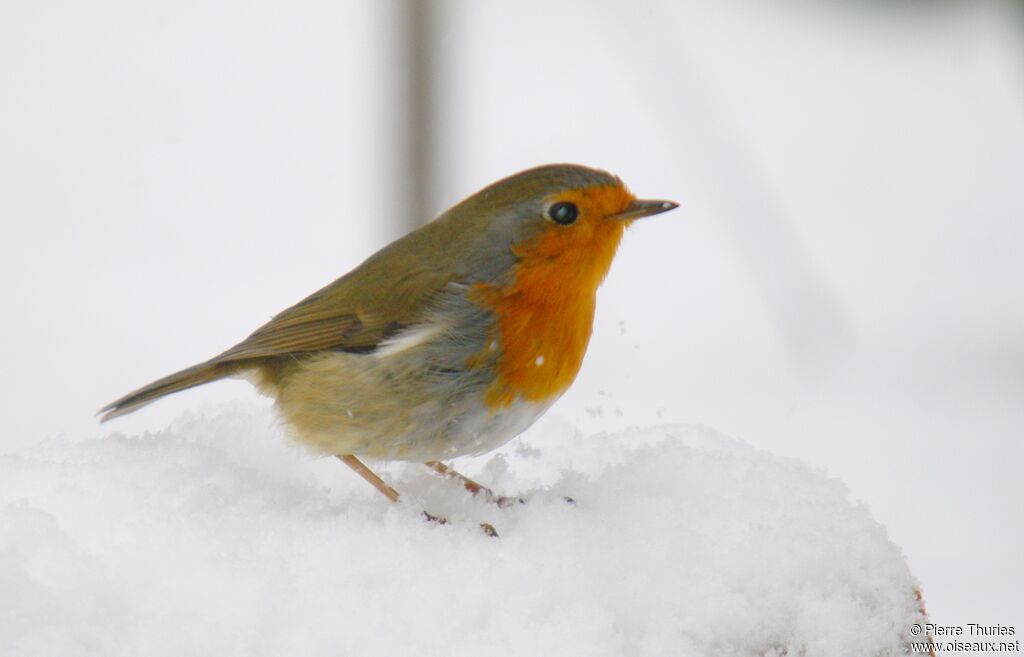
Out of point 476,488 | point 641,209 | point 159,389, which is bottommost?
point 476,488

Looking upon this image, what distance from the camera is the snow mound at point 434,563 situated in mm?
2035

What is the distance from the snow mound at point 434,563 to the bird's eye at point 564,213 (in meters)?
0.60

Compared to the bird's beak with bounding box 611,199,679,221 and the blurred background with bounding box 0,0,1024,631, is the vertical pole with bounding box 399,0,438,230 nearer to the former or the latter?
the blurred background with bounding box 0,0,1024,631

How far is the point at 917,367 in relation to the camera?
6930mm

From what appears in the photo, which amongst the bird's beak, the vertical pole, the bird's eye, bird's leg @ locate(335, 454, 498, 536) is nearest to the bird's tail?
bird's leg @ locate(335, 454, 498, 536)

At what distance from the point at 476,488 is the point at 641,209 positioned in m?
0.77

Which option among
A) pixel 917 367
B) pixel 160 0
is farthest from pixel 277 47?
pixel 917 367

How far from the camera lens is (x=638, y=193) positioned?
25.1 feet

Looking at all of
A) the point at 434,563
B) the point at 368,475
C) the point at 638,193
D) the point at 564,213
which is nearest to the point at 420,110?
the point at 638,193

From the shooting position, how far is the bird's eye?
2924 mm

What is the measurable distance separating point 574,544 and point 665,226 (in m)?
6.08

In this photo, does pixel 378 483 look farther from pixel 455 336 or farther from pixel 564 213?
pixel 564 213

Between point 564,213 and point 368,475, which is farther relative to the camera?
point 564,213

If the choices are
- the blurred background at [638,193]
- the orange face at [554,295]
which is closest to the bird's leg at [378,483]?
the orange face at [554,295]
